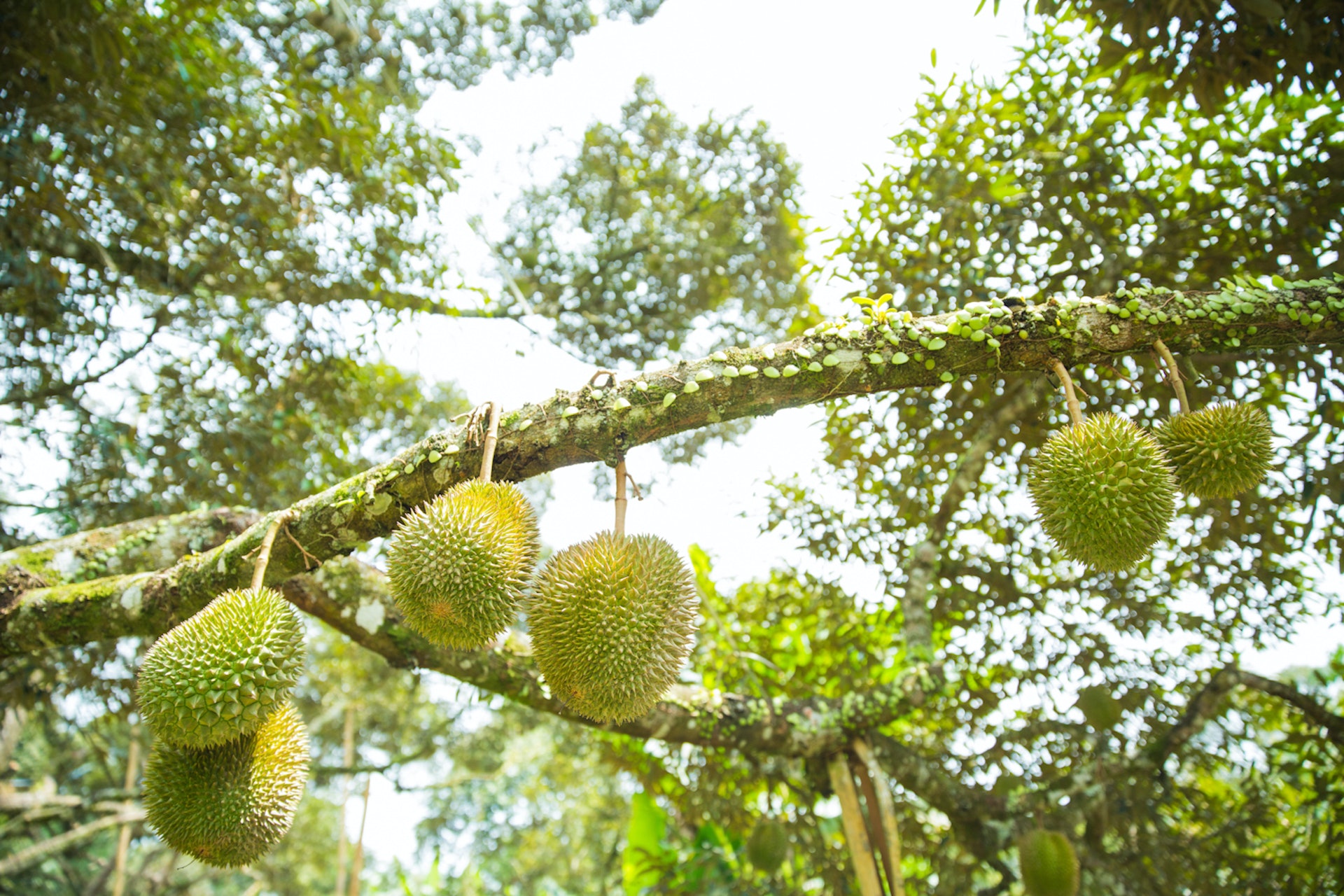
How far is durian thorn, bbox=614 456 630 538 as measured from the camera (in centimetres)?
195

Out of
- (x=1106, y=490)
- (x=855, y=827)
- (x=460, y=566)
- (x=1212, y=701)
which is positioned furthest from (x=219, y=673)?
(x=1212, y=701)

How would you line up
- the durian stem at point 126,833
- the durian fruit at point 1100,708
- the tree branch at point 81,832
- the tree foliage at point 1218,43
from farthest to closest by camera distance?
the durian stem at point 126,833, the tree branch at point 81,832, the durian fruit at point 1100,708, the tree foliage at point 1218,43

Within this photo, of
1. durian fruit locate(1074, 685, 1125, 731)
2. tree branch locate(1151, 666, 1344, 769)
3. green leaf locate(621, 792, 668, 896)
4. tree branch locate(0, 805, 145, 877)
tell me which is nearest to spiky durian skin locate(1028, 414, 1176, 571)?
durian fruit locate(1074, 685, 1125, 731)

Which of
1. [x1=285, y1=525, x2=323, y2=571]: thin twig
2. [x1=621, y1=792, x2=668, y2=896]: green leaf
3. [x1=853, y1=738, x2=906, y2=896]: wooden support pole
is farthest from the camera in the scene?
[x1=621, y1=792, x2=668, y2=896]: green leaf

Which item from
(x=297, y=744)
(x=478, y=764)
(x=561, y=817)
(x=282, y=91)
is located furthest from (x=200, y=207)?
(x=561, y=817)

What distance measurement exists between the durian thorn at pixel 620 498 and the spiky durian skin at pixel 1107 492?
1.17m

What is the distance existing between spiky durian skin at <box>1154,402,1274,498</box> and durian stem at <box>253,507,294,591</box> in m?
2.64

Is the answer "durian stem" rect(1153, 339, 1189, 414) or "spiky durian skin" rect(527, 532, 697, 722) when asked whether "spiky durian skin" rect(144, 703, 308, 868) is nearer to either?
"spiky durian skin" rect(527, 532, 697, 722)

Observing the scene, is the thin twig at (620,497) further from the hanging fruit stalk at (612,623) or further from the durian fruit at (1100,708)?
the durian fruit at (1100,708)

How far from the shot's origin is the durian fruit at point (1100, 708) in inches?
160

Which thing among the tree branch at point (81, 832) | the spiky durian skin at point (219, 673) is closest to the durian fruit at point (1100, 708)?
the spiky durian skin at point (219, 673)

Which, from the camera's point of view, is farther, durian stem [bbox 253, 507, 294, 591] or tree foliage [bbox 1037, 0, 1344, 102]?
tree foliage [bbox 1037, 0, 1344, 102]

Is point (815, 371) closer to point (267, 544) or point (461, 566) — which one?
point (461, 566)

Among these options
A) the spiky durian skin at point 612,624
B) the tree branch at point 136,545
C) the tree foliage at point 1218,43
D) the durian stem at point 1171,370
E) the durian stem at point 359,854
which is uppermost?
the tree foliage at point 1218,43
